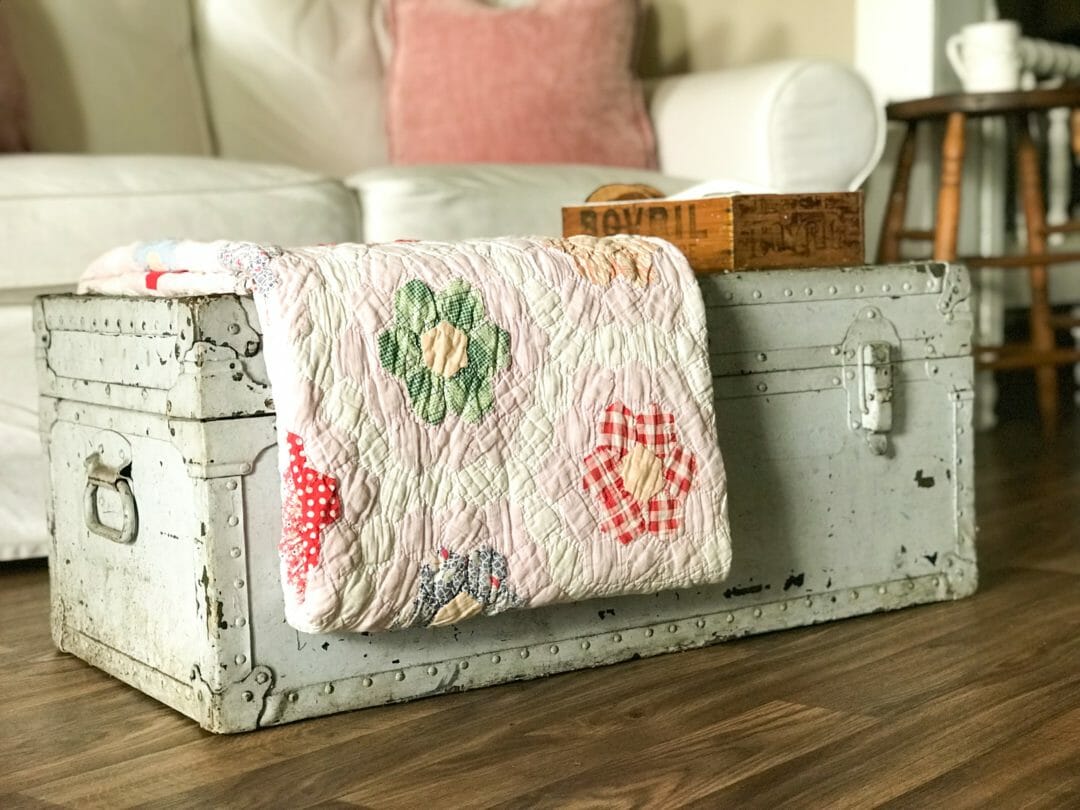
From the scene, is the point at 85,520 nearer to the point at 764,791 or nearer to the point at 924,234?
the point at 764,791

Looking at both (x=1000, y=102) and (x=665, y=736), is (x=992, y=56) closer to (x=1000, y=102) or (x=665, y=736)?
(x=1000, y=102)

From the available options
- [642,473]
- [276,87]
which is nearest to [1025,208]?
[276,87]

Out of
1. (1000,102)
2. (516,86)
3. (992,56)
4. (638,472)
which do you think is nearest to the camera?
(638,472)

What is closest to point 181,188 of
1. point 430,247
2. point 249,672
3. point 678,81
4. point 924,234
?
point 430,247

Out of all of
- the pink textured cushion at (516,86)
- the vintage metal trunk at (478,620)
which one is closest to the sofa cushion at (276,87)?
the pink textured cushion at (516,86)

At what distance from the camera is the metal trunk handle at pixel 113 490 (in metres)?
1.18

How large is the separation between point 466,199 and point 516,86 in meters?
0.47

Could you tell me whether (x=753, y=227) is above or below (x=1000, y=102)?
below

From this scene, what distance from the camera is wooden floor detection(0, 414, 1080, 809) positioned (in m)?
0.94

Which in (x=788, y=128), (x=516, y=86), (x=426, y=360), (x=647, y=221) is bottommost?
(x=426, y=360)

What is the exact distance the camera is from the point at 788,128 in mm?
2242

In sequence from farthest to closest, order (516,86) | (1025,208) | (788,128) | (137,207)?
(1025,208), (516,86), (788,128), (137,207)

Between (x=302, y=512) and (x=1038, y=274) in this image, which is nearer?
(x=302, y=512)

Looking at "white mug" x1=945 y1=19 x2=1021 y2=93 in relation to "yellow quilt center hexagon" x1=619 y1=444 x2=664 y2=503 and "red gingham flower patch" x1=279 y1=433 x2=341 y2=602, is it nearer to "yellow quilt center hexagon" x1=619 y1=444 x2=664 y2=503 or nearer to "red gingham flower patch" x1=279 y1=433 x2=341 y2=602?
"yellow quilt center hexagon" x1=619 y1=444 x2=664 y2=503
